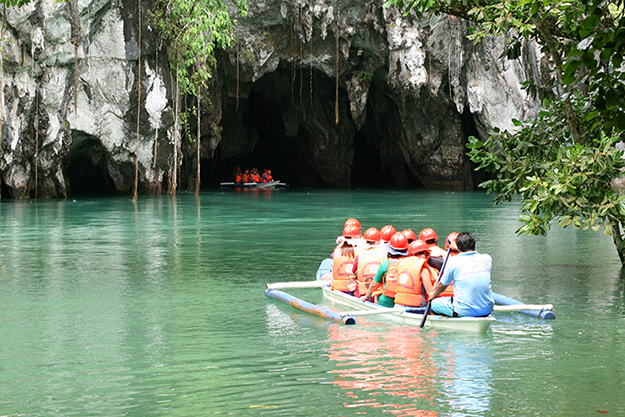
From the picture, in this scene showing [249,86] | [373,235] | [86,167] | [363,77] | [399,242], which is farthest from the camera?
[86,167]

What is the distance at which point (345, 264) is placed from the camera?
9.70m

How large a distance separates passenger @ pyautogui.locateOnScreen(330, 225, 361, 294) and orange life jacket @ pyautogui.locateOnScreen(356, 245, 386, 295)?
0.21 meters

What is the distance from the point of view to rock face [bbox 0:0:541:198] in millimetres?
27609

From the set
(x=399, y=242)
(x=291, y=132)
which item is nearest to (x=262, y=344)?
(x=399, y=242)

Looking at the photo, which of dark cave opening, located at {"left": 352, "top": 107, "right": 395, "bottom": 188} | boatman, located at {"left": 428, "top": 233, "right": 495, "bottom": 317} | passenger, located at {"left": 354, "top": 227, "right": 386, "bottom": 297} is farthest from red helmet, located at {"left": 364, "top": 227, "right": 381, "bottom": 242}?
dark cave opening, located at {"left": 352, "top": 107, "right": 395, "bottom": 188}

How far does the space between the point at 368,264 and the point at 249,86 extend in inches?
1167

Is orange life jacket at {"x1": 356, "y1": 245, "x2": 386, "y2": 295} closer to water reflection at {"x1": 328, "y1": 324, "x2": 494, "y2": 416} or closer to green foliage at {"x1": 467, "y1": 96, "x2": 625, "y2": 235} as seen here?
water reflection at {"x1": 328, "y1": 324, "x2": 494, "y2": 416}

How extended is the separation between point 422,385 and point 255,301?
13.0ft

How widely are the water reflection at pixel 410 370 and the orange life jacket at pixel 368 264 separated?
123cm

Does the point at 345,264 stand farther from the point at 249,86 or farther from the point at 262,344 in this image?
the point at 249,86

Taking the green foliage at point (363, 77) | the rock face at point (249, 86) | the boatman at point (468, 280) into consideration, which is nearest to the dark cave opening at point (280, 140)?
the rock face at point (249, 86)

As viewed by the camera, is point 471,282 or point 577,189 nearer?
point 471,282

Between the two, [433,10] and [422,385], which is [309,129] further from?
[422,385]

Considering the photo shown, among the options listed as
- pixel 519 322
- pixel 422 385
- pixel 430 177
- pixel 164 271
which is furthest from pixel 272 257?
pixel 430 177
